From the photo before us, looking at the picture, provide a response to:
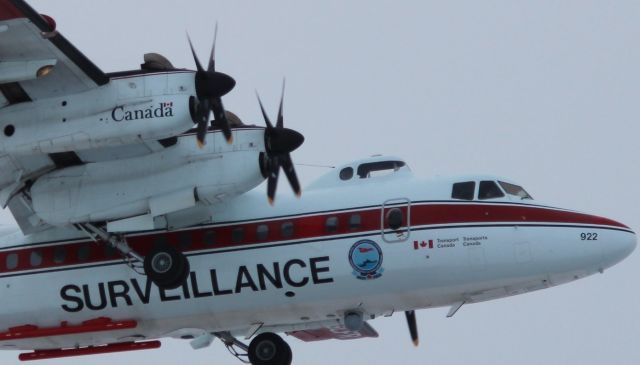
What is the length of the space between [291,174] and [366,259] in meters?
2.18

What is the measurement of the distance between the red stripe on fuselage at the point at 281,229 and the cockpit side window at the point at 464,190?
0.21m

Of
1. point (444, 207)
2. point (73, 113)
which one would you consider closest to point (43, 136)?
point (73, 113)

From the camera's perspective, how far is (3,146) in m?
27.3

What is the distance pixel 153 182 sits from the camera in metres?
28.3

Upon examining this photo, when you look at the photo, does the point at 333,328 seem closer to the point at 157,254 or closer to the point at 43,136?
the point at 157,254

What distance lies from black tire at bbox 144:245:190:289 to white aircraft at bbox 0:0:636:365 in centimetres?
3

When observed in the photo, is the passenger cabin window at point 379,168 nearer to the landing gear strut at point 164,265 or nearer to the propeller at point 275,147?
the propeller at point 275,147

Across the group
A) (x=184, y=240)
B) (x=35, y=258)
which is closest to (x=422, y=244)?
(x=184, y=240)

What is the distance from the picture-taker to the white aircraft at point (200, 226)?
1070 inches

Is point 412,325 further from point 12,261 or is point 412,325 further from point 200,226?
point 12,261

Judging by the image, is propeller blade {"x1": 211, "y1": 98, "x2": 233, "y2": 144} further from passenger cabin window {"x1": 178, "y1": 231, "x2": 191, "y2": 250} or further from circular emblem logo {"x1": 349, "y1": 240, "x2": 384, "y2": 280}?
circular emblem logo {"x1": 349, "y1": 240, "x2": 384, "y2": 280}

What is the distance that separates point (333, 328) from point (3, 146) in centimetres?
743

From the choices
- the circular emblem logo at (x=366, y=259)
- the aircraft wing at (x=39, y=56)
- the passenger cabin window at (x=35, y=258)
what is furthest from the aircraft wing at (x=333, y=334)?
the aircraft wing at (x=39, y=56)

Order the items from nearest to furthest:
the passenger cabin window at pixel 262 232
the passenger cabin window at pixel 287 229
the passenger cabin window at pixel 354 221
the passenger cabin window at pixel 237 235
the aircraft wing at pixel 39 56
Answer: the aircraft wing at pixel 39 56, the passenger cabin window at pixel 354 221, the passenger cabin window at pixel 287 229, the passenger cabin window at pixel 262 232, the passenger cabin window at pixel 237 235
